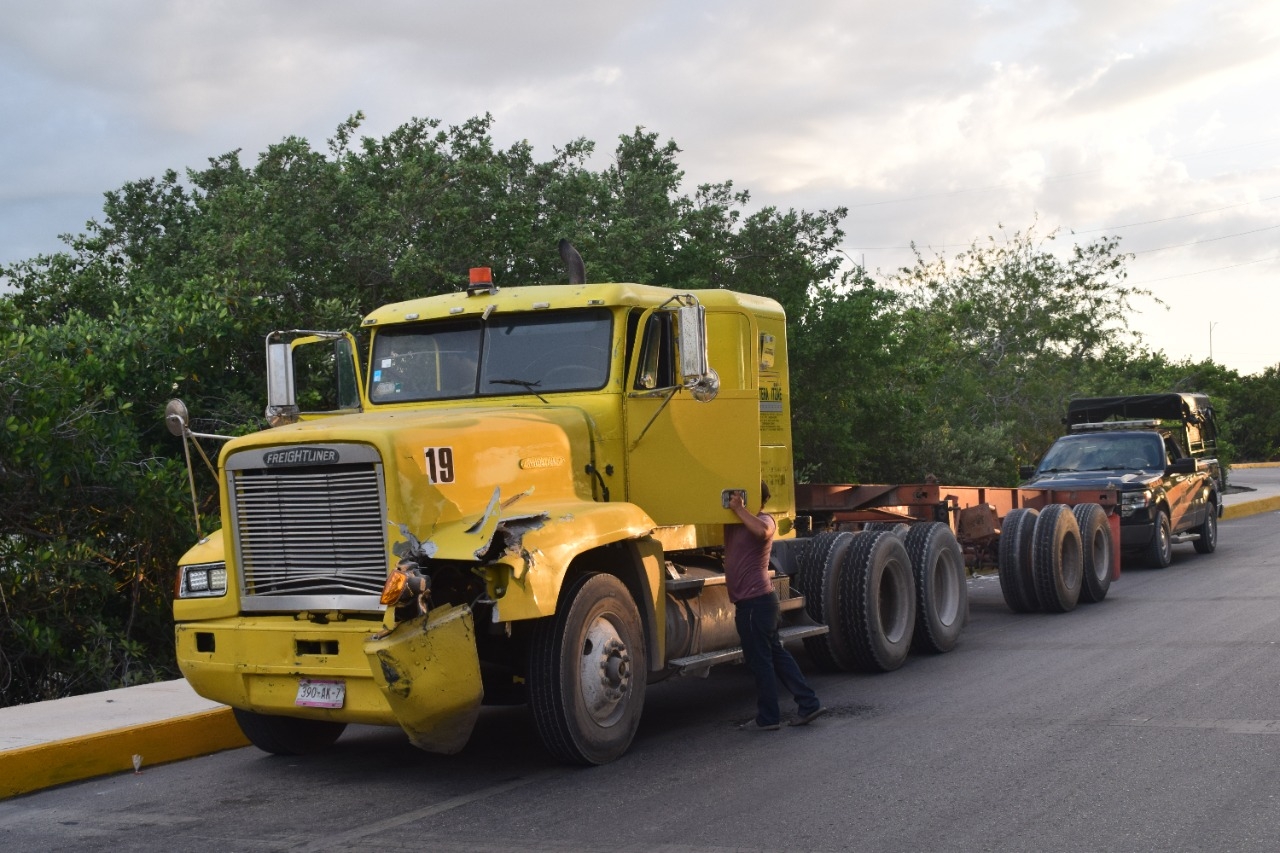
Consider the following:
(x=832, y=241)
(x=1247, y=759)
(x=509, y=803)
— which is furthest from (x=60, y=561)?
(x=832, y=241)

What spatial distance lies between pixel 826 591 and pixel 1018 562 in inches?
174

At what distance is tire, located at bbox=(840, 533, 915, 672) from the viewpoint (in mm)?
10422

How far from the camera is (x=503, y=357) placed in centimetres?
888

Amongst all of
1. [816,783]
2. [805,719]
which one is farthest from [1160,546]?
[816,783]

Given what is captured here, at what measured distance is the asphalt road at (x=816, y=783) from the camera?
609cm

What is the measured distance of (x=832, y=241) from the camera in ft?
73.0

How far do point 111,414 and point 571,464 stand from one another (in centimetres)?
588

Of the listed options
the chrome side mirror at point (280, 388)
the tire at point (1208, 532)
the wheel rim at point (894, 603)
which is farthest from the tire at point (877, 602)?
the tire at point (1208, 532)

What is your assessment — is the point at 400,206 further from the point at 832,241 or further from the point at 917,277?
the point at 917,277

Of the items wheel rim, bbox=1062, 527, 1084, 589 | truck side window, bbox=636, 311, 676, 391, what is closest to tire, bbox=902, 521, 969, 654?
wheel rim, bbox=1062, 527, 1084, 589

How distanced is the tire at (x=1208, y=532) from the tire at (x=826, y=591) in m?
11.7

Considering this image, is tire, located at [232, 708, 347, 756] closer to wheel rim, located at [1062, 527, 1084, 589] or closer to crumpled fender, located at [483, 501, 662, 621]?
crumpled fender, located at [483, 501, 662, 621]

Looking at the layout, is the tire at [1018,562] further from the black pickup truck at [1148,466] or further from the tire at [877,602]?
the black pickup truck at [1148,466]

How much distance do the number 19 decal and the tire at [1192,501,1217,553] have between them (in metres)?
15.9
